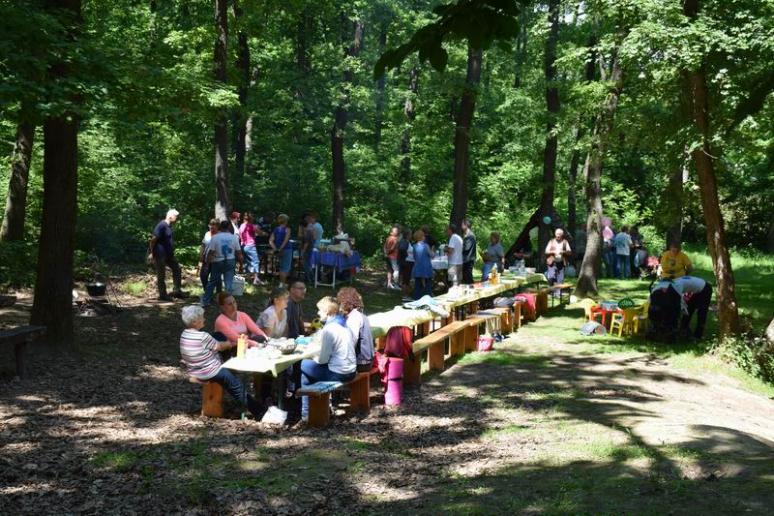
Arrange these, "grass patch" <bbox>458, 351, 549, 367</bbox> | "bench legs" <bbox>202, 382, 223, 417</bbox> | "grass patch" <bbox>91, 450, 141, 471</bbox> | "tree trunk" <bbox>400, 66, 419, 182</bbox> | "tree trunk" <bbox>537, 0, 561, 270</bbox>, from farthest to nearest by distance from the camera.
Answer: "tree trunk" <bbox>400, 66, 419, 182</bbox> → "tree trunk" <bbox>537, 0, 561, 270</bbox> → "grass patch" <bbox>458, 351, 549, 367</bbox> → "bench legs" <bbox>202, 382, 223, 417</bbox> → "grass patch" <bbox>91, 450, 141, 471</bbox>

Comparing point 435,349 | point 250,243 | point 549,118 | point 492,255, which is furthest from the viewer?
point 549,118

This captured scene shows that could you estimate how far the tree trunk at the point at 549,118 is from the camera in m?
19.6

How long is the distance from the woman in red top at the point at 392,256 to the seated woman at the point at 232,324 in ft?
28.8

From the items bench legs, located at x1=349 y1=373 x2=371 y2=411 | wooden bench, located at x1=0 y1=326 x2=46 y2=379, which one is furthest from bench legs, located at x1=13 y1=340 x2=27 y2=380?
bench legs, located at x1=349 y1=373 x2=371 y2=411

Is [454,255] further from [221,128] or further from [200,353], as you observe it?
[200,353]

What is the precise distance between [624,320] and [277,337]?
23.9 feet

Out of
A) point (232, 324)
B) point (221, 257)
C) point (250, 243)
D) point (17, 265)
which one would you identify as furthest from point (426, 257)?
point (17, 265)

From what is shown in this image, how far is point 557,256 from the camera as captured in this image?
1819 centimetres

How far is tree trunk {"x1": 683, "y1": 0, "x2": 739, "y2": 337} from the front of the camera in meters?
12.5

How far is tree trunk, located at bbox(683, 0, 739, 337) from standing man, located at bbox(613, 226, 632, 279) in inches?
416

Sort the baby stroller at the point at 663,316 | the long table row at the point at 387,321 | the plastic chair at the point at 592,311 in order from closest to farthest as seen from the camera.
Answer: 1. the long table row at the point at 387,321
2. the baby stroller at the point at 663,316
3. the plastic chair at the point at 592,311

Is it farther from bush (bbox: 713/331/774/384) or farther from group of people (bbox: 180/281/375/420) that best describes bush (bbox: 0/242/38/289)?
bush (bbox: 713/331/774/384)

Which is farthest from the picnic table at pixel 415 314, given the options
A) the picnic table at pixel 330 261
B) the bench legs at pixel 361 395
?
the picnic table at pixel 330 261

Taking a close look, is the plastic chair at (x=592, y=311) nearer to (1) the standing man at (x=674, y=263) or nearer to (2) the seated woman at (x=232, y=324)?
(1) the standing man at (x=674, y=263)
